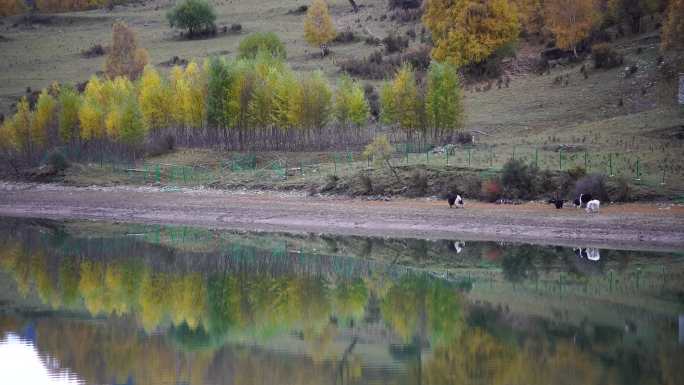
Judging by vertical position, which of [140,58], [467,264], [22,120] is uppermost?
[140,58]

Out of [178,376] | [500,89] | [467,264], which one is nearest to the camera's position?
[178,376]

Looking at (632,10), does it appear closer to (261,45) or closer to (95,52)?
(261,45)

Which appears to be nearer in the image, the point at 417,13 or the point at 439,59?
the point at 439,59

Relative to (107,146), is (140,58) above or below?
above

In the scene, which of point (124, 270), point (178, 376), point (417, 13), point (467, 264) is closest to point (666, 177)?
point (467, 264)

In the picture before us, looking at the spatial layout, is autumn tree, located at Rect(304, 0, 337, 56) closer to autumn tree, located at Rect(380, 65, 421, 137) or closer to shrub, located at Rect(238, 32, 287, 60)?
shrub, located at Rect(238, 32, 287, 60)

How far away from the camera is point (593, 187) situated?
125 ft

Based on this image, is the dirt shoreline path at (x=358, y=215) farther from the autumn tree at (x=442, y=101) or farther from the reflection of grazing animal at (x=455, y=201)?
the autumn tree at (x=442, y=101)

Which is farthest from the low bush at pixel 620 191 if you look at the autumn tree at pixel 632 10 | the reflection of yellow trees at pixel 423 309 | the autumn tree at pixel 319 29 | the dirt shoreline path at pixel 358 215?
the autumn tree at pixel 319 29

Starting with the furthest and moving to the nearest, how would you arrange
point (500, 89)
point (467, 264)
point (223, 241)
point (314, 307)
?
point (500, 89)
point (223, 241)
point (467, 264)
point (314, 307)

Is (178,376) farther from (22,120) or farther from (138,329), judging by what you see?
(22,120)

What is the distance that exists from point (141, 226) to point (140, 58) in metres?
44.6

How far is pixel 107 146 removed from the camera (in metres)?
59.2

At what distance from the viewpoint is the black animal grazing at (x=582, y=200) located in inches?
1458
